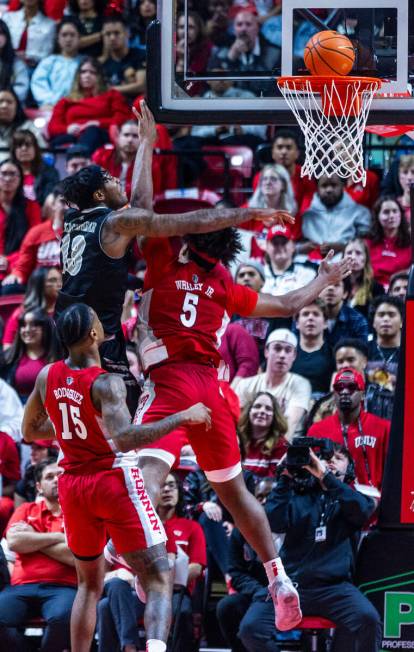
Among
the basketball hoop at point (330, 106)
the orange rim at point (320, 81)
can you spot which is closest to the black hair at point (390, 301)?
the basketball hoop at point (330, 106)

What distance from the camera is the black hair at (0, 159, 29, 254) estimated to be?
42.9ft

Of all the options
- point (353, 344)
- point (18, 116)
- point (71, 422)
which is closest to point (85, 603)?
point (71, 422)

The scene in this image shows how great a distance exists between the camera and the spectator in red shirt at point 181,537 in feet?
29.9

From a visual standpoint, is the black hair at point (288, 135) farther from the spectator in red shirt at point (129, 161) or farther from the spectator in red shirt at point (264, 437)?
the spectator in red shirt at point (264, 437)

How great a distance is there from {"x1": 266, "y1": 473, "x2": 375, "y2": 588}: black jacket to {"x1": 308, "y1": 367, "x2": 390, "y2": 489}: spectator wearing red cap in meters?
0.49

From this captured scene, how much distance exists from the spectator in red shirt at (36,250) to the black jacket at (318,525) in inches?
172

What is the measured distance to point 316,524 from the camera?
8922 mm

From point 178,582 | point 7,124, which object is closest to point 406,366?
point 178,582

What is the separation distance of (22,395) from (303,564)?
3.49 metres

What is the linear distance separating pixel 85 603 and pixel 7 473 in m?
3.26

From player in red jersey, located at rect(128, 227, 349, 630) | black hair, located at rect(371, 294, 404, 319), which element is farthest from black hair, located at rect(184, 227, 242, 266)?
black hair, located at rect(371, 294, 404, 319)

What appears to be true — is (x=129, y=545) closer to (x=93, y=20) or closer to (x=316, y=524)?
(x=316, y=524)

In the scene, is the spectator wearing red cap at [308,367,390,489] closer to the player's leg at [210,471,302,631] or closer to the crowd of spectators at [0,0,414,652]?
the crowd of spectators at [0,0,414,652]

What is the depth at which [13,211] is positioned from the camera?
1311 centimetres
